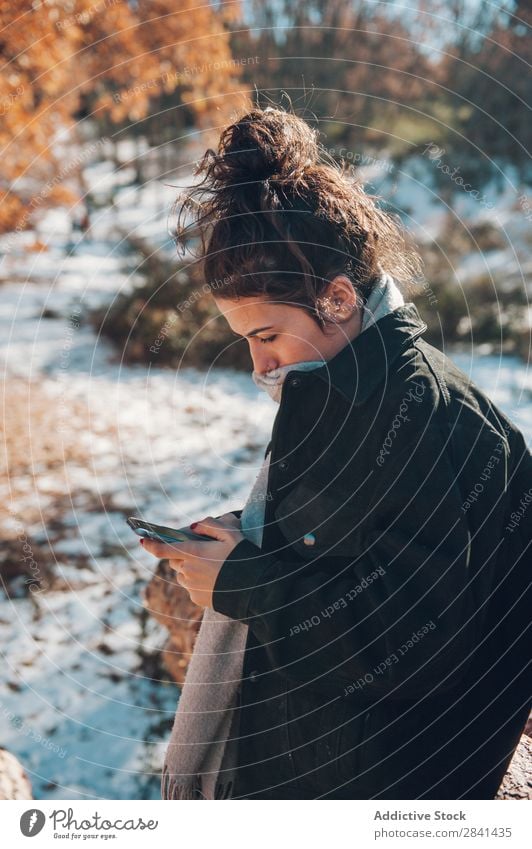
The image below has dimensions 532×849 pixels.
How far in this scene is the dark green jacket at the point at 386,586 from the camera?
44.5 inches

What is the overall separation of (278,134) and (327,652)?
3.06ft

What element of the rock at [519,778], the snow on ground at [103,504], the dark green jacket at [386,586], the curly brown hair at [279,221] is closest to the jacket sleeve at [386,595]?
the dark green jacket at [386,586]

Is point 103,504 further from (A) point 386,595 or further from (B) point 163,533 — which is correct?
(A) point 386,595

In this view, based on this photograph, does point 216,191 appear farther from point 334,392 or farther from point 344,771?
point 344,771

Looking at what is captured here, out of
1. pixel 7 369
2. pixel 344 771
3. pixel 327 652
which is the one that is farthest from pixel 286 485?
pixel 7 369

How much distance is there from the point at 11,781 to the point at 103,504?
8.82 feet

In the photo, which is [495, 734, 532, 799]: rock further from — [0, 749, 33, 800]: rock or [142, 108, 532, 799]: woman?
[0, 749, 33, 800]: rock

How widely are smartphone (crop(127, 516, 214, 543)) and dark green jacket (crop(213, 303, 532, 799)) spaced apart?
0.44 feet

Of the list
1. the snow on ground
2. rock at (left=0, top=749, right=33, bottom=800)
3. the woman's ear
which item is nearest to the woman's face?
the woman's ear

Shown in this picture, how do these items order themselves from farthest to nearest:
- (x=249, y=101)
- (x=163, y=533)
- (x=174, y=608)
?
(x=249, y=101), (x=174, y=608), (x=163, y=533)

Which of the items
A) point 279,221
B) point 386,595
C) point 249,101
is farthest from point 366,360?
point 249,101

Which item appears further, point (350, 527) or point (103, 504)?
point (103, 504)

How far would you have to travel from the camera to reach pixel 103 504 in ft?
14.4

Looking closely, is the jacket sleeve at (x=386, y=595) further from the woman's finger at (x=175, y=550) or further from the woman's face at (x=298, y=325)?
the woman's face at (x=298, y=325)
